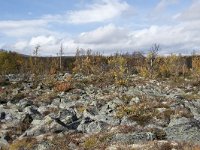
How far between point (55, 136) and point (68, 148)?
89.8 inches

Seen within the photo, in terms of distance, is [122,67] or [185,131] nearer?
[185,131]

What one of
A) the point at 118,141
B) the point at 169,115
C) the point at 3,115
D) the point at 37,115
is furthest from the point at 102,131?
the point at 3,115

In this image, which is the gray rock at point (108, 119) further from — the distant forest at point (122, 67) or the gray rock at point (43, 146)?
the distant forest at point (122, 67)

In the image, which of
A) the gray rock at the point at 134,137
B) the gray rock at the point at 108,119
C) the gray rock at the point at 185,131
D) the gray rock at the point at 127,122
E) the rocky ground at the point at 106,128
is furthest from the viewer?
the gray rock at the point at 108,119

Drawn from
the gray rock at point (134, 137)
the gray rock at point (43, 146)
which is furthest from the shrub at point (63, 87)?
the gray rock at point (134, 137)

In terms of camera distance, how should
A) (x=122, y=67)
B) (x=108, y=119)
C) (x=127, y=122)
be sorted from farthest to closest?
(x=122, y=67) < (x=108, y=119) < (x=127, y=122)

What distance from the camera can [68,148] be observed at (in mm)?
22500

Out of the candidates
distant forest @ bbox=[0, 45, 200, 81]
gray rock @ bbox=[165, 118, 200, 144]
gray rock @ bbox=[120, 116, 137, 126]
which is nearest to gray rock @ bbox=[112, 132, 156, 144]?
gray rock @ bbox=[165, 118, 200, 144]

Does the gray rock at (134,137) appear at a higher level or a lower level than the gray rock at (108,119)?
higher

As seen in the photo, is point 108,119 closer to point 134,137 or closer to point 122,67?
point 134,137

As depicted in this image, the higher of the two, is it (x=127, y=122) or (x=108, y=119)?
(x=127, y=122)

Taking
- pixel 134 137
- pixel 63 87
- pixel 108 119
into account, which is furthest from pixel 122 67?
pixel 134 137

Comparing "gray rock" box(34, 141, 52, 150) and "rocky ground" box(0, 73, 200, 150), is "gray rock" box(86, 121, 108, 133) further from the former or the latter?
"gray rock" box(34, 141, 52, 150)

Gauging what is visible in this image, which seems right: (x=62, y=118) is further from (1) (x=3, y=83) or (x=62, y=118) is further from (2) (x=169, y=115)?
(1) (x=3, y=83)
